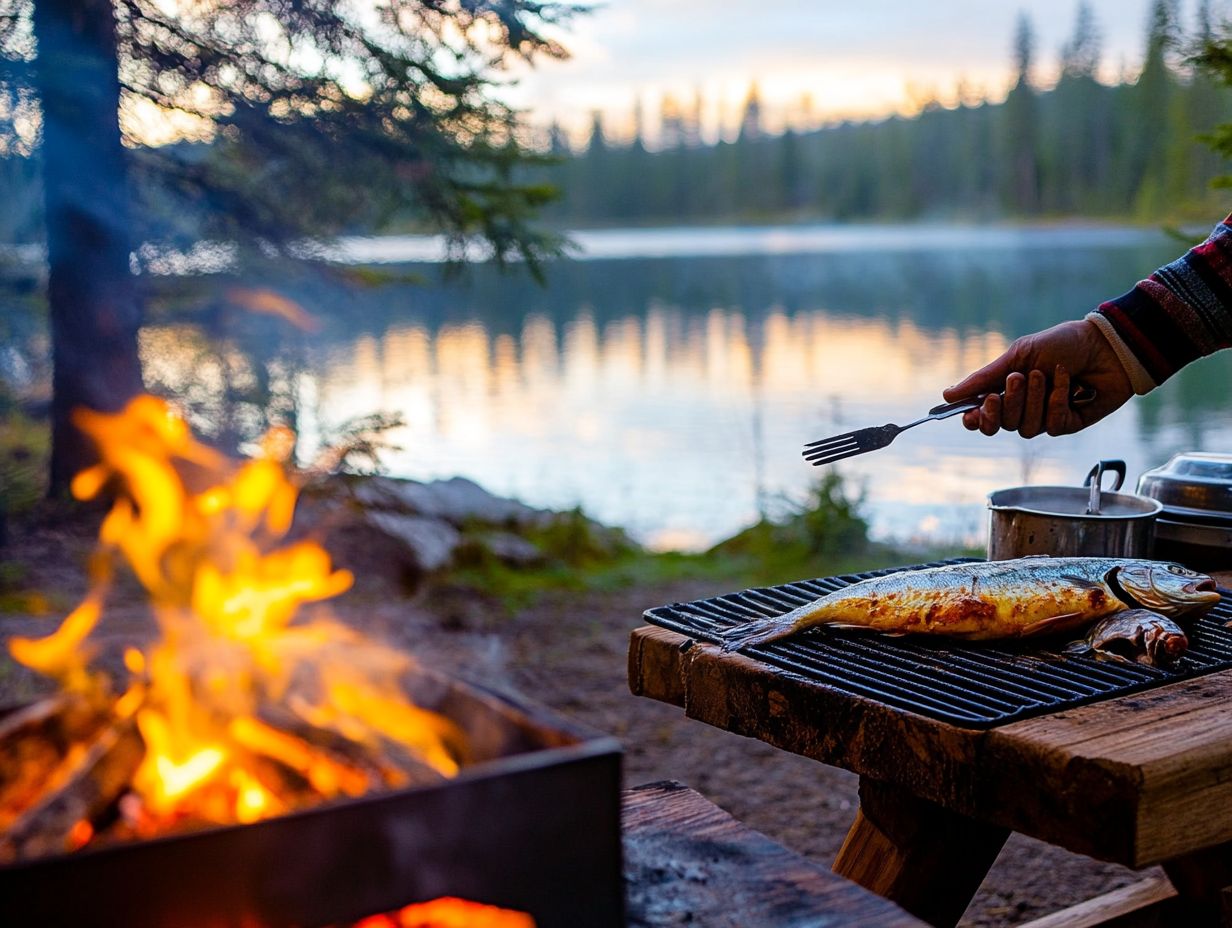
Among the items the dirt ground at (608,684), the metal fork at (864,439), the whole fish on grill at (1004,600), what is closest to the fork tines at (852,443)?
the metal fork at (864,439)

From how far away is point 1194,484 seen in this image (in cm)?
254

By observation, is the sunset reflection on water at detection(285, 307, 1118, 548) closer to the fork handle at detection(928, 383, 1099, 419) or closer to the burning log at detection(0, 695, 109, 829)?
the fork handle at detection(928, 383, 1099, 419)

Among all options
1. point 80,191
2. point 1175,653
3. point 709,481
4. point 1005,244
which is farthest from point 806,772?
point 1005,244

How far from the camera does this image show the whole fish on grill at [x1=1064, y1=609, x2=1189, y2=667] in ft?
5.72

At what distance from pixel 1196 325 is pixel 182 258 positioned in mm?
6091

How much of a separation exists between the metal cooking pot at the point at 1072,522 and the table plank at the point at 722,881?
89 centimetres

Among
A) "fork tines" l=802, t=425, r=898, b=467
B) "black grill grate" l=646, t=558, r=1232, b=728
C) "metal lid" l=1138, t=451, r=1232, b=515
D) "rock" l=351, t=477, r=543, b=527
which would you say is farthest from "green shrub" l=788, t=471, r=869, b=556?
"black grill grate" l=646, t=558, r=1232, b=728

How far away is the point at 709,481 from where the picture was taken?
440 inches

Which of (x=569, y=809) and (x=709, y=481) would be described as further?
(x=709, y=481)

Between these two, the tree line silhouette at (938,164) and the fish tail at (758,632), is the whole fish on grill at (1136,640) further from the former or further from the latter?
the tree line silhouette at (938,164)

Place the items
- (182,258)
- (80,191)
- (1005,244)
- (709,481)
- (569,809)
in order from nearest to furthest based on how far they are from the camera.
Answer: (569,809), (80,191), (182,258), (709,481), (1005,244)

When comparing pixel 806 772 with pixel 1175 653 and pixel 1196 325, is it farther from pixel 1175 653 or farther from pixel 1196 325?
pixel 1175 653

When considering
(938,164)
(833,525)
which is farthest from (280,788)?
(938,164)

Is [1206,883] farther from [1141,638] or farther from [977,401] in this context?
[977,401]
